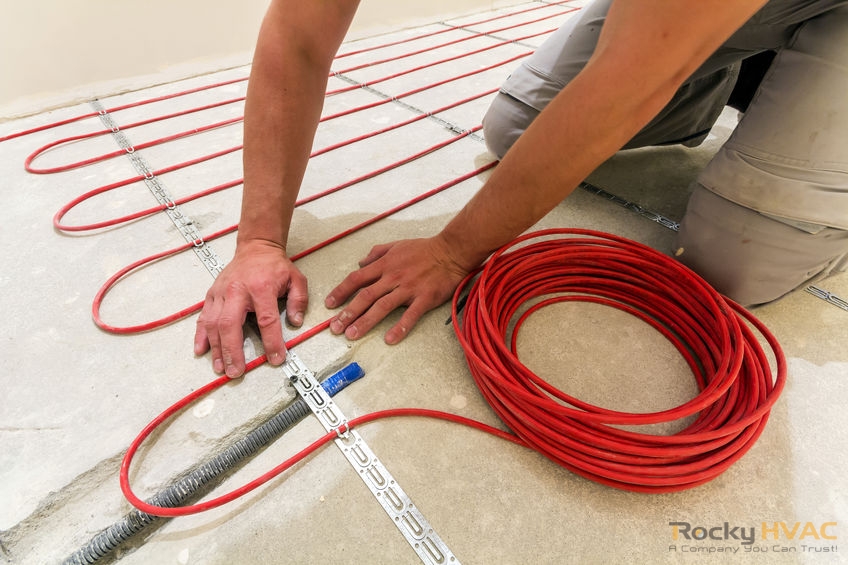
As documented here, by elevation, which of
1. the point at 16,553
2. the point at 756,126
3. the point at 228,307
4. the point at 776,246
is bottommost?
the point at 16,553

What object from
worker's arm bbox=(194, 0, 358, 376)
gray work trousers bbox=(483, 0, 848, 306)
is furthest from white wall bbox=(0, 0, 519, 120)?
gray work trousers bbox=(483, 0, 848, 306)

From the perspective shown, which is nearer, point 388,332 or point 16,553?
point 16,553

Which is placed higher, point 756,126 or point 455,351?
point 756,126

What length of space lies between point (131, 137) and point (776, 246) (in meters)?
2.34

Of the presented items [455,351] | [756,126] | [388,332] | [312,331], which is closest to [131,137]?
[312,331]

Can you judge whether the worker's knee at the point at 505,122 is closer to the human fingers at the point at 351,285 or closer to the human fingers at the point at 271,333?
the human fingers at the point at 351,285

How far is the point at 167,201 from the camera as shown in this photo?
1.57 meters

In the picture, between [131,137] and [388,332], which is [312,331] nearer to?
[388,332]

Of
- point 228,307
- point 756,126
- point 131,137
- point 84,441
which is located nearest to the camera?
point 84,441

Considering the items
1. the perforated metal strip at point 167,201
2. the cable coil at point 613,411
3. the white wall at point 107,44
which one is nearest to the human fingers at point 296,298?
the perforated metal strip at point 167,201

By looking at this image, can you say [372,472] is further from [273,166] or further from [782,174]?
[782,174]

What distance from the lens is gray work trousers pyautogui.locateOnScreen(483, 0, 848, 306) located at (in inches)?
42.0

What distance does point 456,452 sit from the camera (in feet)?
3.05

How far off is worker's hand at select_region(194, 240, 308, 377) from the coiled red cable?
0.18 feet
